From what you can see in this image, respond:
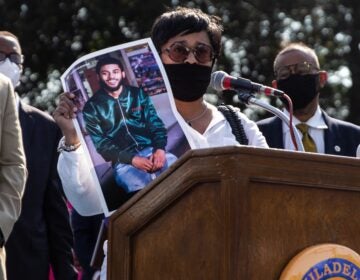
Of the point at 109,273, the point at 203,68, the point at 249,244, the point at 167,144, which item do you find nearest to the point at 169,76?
the point at 203,68

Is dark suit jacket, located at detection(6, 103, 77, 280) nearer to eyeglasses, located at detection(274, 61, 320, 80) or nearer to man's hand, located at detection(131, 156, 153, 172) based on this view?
eyeglasses, located at detection(274, 61, 320, 80)

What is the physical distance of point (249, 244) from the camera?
3.49 meters

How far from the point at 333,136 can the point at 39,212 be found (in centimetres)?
157

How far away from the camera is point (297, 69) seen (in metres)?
7.00

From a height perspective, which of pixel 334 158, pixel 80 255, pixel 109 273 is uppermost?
pixel 334 158

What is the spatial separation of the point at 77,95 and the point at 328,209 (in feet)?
3.84

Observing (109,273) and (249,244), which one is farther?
(109,273)

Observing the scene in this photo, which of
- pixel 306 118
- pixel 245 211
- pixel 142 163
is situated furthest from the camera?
pixel 306 118

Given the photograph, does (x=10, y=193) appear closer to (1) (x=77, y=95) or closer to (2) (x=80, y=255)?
(1) (x=77, y=95)

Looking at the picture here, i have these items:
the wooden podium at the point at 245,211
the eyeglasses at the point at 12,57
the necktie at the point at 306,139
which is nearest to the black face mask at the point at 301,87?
the necktie at the point at 306,139

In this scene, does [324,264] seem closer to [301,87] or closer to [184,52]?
[184,52]

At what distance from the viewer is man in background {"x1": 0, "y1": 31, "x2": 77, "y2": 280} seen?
6.62 m

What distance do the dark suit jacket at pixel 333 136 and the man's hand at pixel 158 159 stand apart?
6.90ft

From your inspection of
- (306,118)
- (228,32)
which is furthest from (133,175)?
(228,32)
